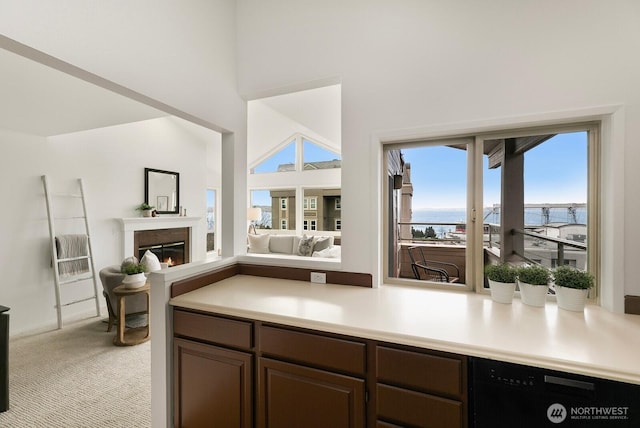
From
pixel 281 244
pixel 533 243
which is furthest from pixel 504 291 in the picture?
pixel 281 244

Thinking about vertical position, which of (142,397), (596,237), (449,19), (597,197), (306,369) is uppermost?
(449,19)

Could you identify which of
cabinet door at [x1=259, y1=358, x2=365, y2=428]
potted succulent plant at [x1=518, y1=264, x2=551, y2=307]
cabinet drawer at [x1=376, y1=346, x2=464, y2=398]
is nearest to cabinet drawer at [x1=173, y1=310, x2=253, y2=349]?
cabinet door at [x1=259, y1=358, x2=365, y2=428]

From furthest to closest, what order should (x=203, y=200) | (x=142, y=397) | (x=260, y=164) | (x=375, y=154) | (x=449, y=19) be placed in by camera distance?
1. (x=260, y=164)
2. (x=203, y=200)
3. (x=142, y=397)
4. (x=375, y=154)
5. (x=449, y=19)

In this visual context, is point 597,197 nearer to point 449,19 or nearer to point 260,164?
point 449,19

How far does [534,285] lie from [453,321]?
0.58m

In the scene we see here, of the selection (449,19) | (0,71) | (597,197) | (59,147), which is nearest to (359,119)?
(449,19)

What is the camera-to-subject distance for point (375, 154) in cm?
188

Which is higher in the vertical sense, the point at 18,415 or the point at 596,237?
the point at 596,237

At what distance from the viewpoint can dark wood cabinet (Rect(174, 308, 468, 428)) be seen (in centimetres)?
114

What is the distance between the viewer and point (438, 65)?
1.75 m

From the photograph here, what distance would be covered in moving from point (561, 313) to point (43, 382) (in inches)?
148

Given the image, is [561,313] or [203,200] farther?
[203,200]

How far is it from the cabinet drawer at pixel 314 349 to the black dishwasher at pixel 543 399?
47 cm

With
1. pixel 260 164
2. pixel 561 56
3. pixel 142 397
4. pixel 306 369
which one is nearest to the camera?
pixel 306 369
